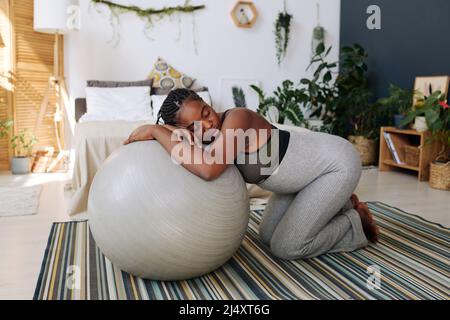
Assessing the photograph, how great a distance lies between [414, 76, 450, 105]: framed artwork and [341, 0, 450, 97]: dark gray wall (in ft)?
0.26

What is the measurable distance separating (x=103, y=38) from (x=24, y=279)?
12.5ft

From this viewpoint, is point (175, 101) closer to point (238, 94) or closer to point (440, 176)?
point (440, 176)

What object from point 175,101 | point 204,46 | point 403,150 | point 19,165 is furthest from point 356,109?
point 175,101

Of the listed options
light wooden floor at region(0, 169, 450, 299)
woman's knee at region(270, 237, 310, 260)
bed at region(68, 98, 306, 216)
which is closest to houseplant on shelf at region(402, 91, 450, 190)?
light wooden floor at region(0, 169, 450, 299)

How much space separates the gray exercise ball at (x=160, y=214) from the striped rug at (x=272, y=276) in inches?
4.2

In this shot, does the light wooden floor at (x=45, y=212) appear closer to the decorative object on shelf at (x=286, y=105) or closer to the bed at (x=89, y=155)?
the bed at (x=89, y=155)

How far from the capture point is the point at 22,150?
5.12 m

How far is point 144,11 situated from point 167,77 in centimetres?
81

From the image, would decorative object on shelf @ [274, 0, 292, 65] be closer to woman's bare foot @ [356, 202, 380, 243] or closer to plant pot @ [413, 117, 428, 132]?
plant pot @ [413, 117, 428, 132]

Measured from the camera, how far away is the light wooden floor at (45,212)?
2135mm

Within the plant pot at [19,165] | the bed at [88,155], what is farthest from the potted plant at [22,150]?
the bed at [88,155]

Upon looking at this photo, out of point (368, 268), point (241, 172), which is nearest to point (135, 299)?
point (241, 172)

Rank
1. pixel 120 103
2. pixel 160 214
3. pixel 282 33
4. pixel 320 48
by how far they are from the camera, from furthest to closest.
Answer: pixel 282 33, pixel 320 48, pixel 120 103, pixel 160 214

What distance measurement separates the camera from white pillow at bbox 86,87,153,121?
470 centimetres
